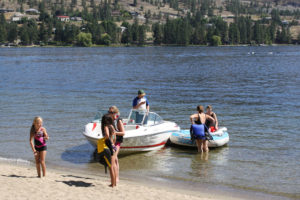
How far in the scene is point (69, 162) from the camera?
52.6 feet

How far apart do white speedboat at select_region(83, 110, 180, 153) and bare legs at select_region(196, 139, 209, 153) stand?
1561 mm

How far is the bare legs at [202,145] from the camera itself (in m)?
17.1

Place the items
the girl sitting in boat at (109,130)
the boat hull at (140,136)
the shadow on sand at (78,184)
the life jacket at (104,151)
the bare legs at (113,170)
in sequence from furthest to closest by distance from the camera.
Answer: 1. the boat hull at (140,136)
2. the shadow on sand at (78,184)
3. the bare legs at (113,170)
4. the life jacket at (104,151)
5. the girl sitting in boat at (109,130)

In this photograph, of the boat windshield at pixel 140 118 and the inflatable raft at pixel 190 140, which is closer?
the boat windshield at pixel 140 118

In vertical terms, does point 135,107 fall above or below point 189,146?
above

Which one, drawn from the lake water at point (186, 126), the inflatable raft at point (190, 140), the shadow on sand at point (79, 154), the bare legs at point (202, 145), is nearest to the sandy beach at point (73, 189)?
the lake water at point (186, 126)

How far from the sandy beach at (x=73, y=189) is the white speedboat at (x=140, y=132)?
243 cm

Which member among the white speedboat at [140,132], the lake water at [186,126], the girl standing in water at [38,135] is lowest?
the lake water at [186,126]

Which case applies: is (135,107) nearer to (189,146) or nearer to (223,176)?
(189,146)

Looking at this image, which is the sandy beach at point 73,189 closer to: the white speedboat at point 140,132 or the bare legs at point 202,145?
the white speedboat at point 140,132

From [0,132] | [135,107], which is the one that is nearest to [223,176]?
[135,107]

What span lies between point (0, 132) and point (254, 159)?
12705 millimetres

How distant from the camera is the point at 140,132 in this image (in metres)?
16.6

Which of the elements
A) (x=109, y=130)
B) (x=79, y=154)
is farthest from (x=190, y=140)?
(x=109, y=130)
